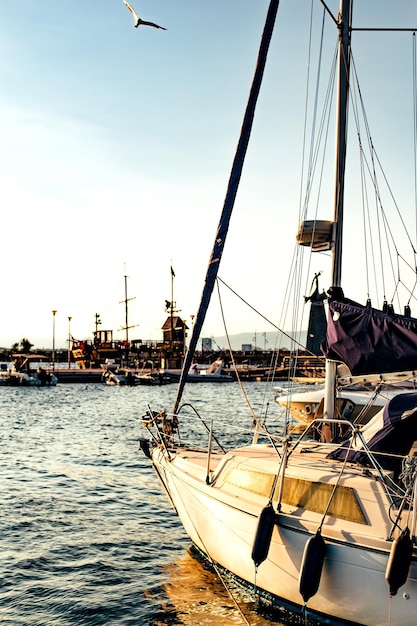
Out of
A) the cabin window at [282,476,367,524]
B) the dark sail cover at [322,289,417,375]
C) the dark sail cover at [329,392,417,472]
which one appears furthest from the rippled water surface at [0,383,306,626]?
the dark sail cover at [322,289,417,375]

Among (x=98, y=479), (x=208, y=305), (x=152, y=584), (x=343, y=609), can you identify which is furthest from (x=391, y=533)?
(x=98, y=479)

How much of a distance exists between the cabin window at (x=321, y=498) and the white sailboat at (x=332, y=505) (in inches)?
0.6

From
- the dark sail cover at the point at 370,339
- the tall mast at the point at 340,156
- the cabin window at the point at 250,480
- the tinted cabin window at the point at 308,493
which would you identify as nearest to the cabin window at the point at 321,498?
the tinted cabin window at the point at 308,493

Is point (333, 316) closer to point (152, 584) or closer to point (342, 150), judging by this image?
point (342, 150)

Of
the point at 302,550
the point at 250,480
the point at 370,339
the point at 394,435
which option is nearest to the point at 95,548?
the point at 250,480

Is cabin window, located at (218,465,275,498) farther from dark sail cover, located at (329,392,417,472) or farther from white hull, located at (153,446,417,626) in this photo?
dark sail cover, located at (329,392,417,472)

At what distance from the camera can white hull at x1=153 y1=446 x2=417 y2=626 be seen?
8594mm

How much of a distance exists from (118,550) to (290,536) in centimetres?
624

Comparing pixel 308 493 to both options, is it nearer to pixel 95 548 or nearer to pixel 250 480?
pixel 250 480

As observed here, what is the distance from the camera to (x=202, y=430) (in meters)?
35.3

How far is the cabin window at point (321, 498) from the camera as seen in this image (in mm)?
9477

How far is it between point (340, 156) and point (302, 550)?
871cm

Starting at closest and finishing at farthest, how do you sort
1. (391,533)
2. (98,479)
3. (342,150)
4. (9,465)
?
(391,533), (342,150), (98,479), (9,465)

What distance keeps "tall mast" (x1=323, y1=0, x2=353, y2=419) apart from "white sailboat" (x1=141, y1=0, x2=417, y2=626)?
3 centimetres
